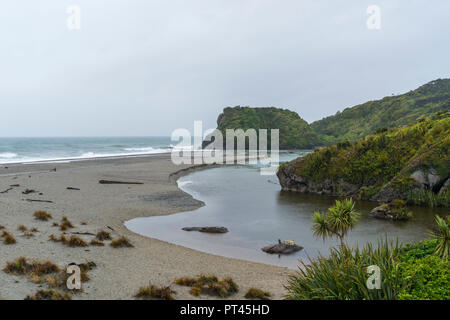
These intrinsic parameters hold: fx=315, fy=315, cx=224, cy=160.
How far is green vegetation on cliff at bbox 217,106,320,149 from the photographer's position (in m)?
160

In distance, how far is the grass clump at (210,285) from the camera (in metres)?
11.3

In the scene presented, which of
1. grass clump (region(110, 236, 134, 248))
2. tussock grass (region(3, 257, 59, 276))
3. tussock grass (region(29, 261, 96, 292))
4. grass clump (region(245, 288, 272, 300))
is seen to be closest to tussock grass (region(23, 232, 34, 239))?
grass clump (region(110, 236, 134, 248))

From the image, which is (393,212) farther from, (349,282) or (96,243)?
(96,243)

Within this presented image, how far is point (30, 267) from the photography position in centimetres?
1222

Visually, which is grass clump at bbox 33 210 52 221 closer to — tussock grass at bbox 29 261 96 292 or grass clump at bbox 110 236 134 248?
grass clump at bbox 110 236 134 248

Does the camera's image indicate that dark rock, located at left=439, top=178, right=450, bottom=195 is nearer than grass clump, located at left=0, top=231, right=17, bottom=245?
No

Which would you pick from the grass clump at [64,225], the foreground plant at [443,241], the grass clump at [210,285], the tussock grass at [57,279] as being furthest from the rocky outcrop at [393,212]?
the grass clump at [64,225]

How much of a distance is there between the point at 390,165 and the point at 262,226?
18900 mm

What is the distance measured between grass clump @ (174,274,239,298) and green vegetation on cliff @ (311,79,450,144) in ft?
432

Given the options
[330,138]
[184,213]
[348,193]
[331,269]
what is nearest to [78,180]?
[184,213]

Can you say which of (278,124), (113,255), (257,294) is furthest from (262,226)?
(278,124)

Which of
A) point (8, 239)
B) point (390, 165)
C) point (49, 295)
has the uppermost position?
point (390, 165)

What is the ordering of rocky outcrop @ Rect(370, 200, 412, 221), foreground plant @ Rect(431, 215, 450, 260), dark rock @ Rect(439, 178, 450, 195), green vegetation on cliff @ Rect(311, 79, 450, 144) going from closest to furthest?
foreground plant @ Rect(431, 215, 450, 260) → rocky outcrop @ Rect(370, 200, 412, 221) → dark rock @ Rect(439, 178, 450, 195) → green vegetation on cliff @ Rect(311, 79, 450, 144)
